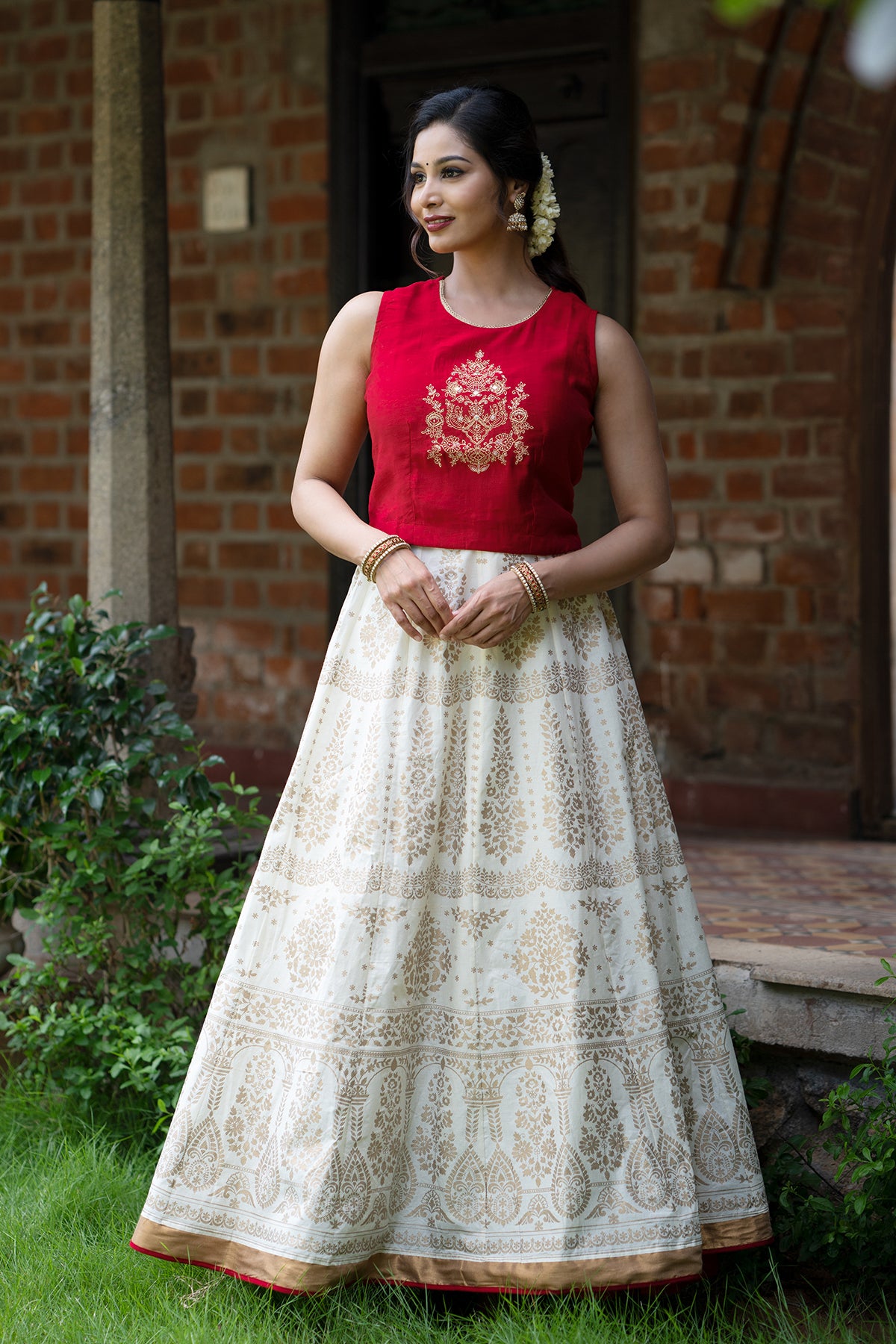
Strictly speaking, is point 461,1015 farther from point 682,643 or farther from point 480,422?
point 682,643

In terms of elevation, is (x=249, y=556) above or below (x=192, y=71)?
below

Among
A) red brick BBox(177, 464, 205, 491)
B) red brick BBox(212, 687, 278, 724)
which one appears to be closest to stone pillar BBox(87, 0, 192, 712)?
red brick BBox(212, 687, 278, 724)

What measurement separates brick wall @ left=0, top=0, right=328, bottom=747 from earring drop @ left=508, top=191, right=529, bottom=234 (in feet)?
10.8

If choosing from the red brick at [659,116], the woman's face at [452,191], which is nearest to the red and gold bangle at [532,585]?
the woman's face at [452,191]

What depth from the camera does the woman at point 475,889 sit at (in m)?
2.07

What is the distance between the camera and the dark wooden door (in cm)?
482

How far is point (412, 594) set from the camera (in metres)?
2.08

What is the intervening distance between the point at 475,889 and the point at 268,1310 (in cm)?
72

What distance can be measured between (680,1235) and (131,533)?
208cm

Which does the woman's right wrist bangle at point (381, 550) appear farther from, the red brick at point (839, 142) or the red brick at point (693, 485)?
the red brick at point (839, 142)

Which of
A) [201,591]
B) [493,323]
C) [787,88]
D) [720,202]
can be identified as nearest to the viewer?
[493,323]

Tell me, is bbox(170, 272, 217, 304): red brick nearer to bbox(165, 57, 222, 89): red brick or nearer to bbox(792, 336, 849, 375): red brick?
bbox(165, 57, 222, 89): red brick

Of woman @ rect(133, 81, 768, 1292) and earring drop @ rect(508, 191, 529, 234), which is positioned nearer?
woman @ rect(133, 81, 768, 1292)

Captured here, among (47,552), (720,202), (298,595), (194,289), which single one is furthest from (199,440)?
(720,202)
